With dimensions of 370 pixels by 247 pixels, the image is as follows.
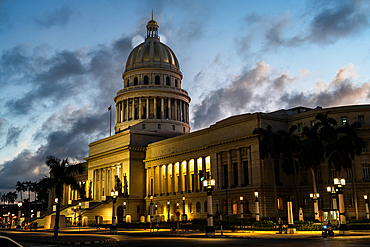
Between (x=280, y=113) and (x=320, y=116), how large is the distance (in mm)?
16561

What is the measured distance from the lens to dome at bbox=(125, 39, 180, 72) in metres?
117

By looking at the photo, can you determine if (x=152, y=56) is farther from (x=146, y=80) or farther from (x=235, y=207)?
(x=235, y=207)

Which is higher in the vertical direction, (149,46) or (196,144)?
(149,46)

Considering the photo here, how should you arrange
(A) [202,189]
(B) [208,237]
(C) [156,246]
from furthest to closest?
(A) [202,189] < (B) [208,237] < (C) [156,246]

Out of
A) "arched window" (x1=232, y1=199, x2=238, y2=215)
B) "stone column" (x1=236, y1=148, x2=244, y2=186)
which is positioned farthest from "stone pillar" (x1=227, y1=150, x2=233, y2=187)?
"arched window" (x1=232, y1=199, x2=238, y2=215)

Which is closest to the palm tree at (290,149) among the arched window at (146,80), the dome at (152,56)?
the arched window at (146,80)

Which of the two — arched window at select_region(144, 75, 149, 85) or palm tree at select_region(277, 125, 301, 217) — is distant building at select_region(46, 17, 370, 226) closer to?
arched window at select_region(144, 75, 149, 85)

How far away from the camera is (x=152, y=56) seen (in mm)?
117312

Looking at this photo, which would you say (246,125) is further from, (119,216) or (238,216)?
(119,216)

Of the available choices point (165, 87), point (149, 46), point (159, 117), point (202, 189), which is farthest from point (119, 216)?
point (149, 46)

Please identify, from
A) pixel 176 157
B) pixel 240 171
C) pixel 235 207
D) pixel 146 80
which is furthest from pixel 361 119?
pixel 146 80

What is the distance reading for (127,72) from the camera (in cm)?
11906

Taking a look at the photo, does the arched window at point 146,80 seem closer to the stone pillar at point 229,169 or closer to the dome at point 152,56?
the dome at point 152,56

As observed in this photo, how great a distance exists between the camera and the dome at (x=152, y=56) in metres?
117
